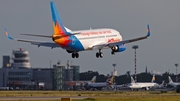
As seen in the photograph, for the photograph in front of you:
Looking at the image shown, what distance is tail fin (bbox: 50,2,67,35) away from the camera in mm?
117000

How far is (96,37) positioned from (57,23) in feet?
35.9

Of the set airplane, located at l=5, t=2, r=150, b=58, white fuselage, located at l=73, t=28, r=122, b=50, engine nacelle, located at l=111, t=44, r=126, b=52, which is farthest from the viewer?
engine nacelle, located at l=111, t=44, r=126, b=52

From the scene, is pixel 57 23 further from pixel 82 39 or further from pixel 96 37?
pixel 96 37

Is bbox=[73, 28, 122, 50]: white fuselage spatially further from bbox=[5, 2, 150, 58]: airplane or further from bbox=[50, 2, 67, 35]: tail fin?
bbox=[50, 2, 67, 35]: tail fin

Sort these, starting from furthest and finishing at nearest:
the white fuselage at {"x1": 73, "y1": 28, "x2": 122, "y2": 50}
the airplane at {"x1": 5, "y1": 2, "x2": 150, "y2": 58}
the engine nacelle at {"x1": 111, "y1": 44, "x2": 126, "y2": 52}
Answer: the engine nacelle at {"x1": 111, "y1": 44, "x2": 126, "y2": 52} → the white fuselage at {"x1": 73, "y1": 28, "x2": 122, "y2": 50} → the airplane at {"x1": 5, "y1": 2, "x2": 150, "y2": 58}

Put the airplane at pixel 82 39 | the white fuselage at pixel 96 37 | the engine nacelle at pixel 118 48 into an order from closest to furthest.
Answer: the airplane at pixel 82 39
the white fuselage at pixel 96 37
the engine nacelle at pixel 118 48

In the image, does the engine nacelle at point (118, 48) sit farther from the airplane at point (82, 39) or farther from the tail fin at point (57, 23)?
the tail fin at point (57, 23)

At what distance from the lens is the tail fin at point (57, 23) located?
384ft

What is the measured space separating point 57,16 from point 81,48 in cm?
811

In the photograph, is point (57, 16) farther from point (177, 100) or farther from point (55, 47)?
point (177, 100)

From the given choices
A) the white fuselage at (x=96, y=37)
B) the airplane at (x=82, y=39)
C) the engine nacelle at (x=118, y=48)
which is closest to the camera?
the airplane at (x=82, y=39)

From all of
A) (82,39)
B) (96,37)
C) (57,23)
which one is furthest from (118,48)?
(57,23)

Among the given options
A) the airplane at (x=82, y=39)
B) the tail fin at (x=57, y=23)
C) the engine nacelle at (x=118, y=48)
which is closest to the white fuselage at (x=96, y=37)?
the airplane at (x=82, y=39)

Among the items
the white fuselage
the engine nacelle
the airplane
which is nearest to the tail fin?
the airplane
